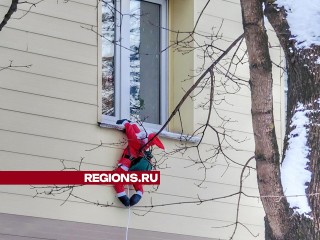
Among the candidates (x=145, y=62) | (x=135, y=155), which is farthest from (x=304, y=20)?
(x=145, y=62)

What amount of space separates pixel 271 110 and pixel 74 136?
8.80 ft

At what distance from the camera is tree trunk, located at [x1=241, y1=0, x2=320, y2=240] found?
786 centimetres

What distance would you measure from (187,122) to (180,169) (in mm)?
613

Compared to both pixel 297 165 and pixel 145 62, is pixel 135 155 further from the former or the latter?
pixel 297 165

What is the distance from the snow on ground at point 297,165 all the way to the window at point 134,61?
3.05m

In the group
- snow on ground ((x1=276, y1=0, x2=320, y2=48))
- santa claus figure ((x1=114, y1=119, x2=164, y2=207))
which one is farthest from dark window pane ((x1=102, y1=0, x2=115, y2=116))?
snow on ground ((x1=276, y1=0, x2=320, y2=48))

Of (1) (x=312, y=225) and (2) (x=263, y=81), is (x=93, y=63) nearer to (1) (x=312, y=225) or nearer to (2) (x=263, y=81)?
(2) (x=263, y=81)

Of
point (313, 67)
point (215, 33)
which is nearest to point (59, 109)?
point (215, 33)

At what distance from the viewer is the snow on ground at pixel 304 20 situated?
8086 mm

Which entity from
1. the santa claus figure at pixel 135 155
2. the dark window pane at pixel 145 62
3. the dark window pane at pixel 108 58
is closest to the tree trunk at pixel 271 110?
the santa claus figure at pixel 135 155

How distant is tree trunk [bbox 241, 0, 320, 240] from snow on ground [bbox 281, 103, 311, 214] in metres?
0.04

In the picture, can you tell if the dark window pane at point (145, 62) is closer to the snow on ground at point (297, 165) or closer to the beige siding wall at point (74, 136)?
the beige siding wall at point (74, 136)

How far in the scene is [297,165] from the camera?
26.1 feet

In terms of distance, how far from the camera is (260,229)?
11617 millimetres
